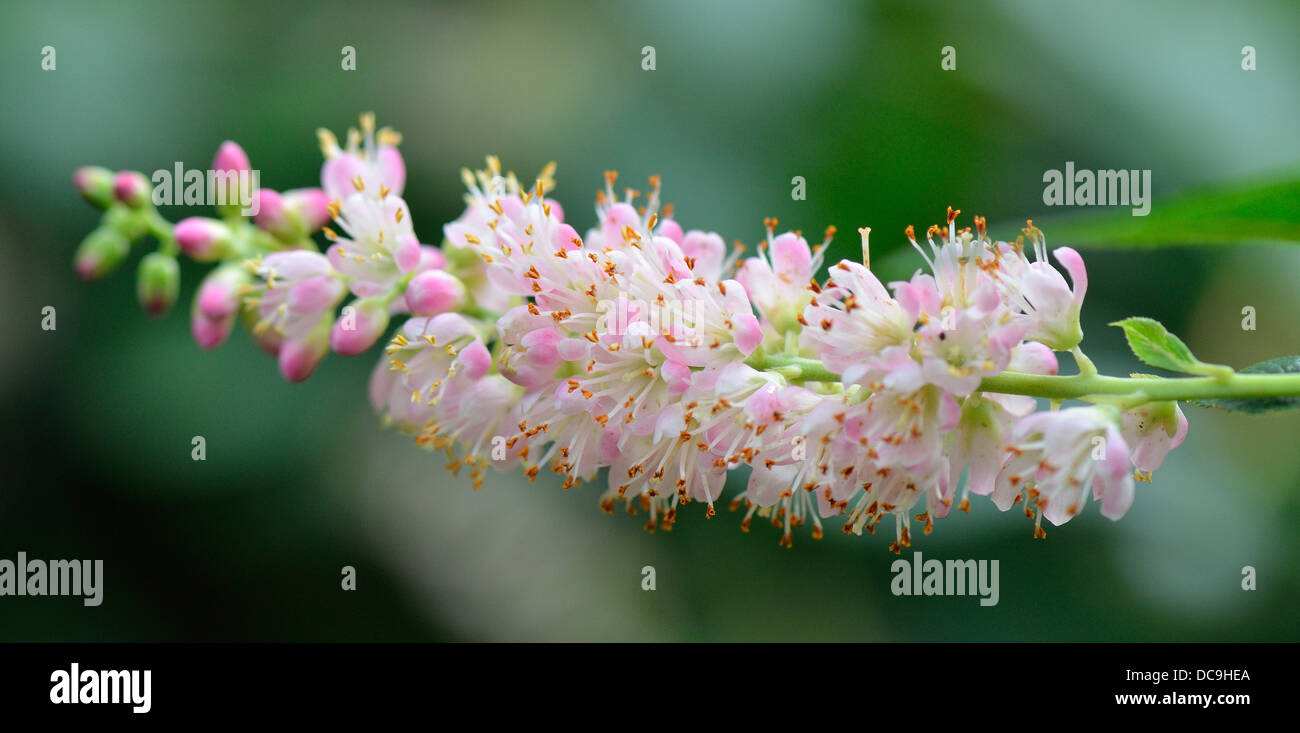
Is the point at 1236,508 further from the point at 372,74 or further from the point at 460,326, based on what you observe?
the point at 372,74

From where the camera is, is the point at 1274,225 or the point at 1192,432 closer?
the point at 1274,225

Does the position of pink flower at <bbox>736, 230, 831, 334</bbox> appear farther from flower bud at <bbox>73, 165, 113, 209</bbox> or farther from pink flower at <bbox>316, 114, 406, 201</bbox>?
flower bud at <bbox>73, 165, 113, 209</bbox>

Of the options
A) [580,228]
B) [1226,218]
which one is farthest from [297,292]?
[1226,218]

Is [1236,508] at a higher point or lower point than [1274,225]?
lower

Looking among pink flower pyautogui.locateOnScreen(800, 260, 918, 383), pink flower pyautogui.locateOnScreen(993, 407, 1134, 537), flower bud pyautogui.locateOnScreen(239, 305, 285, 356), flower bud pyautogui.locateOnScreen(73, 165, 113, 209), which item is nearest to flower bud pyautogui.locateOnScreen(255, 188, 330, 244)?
flower bud pyautogui.locateOnScreen(239, 305, 285, 356)

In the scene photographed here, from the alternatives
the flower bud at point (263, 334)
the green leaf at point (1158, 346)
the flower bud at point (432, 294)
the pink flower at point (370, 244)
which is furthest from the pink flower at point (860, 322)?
the flower bud at point (263, 334)

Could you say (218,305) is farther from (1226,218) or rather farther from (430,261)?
(1226,218)
